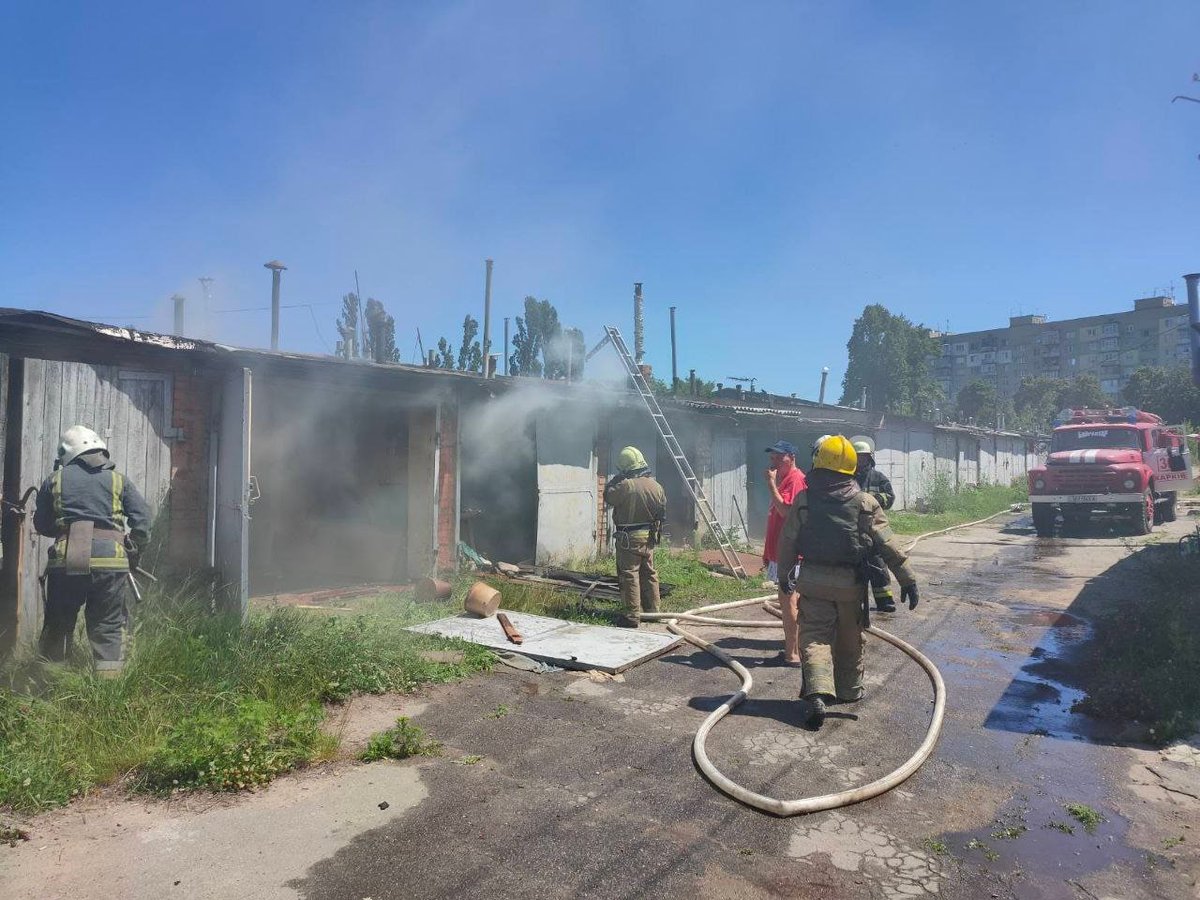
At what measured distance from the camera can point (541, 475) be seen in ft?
34.8

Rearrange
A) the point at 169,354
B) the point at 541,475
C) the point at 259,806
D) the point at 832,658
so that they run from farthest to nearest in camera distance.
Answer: the point at 541,475, the point at 169,354, the point at 832,658, the point at 259,806

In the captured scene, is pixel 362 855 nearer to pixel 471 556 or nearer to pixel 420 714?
pixel 420 714

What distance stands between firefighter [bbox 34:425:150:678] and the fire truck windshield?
682 inches

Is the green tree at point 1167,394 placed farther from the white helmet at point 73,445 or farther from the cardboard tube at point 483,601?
the white helmet at point 73,445

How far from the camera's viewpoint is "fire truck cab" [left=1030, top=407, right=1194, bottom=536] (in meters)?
14.4

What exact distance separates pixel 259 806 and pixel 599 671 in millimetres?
2703

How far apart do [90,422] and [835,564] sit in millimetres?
6084

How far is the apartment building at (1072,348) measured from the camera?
2736 inches

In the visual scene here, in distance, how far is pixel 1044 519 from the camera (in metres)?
15.0

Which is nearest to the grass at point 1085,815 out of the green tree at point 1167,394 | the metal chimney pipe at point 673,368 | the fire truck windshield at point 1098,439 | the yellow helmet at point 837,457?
the yellow helmet at point 837,457

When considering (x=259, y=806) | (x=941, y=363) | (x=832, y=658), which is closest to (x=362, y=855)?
(x=259, y=806)

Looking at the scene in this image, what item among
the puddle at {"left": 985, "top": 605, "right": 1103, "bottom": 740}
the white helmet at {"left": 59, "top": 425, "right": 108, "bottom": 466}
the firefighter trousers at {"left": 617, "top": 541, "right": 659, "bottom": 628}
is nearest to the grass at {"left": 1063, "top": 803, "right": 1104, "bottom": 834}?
the puddle at {"left": 985, "top": 605, "right": 1103, "bottom": 740}

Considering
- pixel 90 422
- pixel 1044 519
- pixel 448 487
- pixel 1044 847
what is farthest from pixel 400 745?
pixel 1044 519

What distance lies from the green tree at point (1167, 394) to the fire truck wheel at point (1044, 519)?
30.8 m
